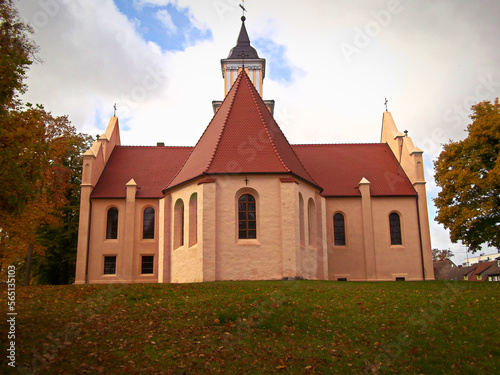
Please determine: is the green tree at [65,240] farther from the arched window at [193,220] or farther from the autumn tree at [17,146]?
the arched window at [193,220]

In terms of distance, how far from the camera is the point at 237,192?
22594 mm

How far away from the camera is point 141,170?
3195 centimetres

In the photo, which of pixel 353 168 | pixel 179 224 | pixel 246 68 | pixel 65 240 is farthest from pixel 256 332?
pixel 246 68

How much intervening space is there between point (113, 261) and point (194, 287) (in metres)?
13.3

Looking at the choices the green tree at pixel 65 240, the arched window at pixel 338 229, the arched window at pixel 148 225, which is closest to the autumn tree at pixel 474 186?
the arched window at pixel 338 229

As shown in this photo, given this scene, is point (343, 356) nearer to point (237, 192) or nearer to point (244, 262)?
point (244, 262)

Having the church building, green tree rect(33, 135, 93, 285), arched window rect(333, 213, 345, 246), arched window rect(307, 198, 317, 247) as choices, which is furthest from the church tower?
arched window rect(307, 198, 317, 247)

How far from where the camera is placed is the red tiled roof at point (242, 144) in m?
23.0

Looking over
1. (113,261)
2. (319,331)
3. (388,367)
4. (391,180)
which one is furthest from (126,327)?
(391,180)

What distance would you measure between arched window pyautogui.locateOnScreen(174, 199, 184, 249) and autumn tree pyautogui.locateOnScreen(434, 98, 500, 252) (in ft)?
47.5

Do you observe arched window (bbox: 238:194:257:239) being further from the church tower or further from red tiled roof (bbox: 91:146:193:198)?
the church tower

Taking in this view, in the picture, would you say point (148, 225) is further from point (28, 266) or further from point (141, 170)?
point (28, 266)

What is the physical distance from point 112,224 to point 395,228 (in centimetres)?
1861

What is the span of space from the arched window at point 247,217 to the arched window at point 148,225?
360 inches
